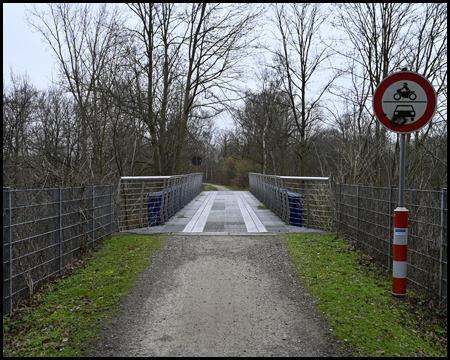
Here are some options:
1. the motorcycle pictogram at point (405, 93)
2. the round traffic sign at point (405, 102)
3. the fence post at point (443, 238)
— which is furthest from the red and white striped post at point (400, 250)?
the motorcycle pictogram at point (405, 93)

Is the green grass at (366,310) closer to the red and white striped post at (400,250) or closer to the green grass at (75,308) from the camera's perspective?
the red and white striped post at (400,250)

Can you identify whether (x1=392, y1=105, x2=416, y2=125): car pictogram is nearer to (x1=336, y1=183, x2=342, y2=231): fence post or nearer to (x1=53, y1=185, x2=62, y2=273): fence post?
(x1=336, y1=183, x2=342, y2=231): fence post

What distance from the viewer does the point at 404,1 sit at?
1186cm

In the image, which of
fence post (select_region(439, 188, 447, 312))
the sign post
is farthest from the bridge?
fence post (select_region(439, 188, 447, 312))

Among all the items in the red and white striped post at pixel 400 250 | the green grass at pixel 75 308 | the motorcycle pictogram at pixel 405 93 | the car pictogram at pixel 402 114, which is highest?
the motorcycle pictogram at pixel 405 93

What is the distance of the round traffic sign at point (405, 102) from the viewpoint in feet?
16.3

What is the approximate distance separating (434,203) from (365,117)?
9.99 meters

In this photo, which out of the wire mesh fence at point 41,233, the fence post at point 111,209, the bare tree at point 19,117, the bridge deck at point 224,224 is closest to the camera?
the wire mesh fence at point 41,233

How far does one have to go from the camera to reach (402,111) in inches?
201

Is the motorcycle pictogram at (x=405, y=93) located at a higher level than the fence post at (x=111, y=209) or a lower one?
higher

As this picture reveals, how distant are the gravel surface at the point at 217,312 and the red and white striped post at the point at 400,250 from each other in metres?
1.14

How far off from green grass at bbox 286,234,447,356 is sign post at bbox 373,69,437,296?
0.40 metres

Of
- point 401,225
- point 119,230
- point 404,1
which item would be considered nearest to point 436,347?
point 401,225

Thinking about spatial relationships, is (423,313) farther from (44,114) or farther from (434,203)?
(44,114)
